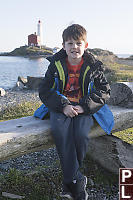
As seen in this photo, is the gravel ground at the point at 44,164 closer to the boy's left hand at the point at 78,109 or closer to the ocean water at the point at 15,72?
the boy's left hand at the point at 78,109

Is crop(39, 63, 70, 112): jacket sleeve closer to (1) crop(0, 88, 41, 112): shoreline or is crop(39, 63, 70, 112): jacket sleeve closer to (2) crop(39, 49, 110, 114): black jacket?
(2) crop(39, 49, 110, 114): black jacket

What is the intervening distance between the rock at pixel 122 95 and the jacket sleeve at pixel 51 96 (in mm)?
1084

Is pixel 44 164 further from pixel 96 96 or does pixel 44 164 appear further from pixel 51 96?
pixel 96 96

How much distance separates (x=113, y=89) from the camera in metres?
3.53

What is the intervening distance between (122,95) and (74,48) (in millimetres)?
1217

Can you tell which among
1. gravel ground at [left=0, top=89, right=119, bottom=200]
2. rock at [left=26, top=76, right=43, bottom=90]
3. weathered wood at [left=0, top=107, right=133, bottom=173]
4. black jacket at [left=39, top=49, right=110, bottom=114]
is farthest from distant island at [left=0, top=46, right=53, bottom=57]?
black jacket at [left=39, top=49, right=110, bottom=114]

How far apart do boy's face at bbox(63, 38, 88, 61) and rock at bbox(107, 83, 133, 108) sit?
0.95 metres

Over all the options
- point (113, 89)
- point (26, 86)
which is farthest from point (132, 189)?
point (26, 86)

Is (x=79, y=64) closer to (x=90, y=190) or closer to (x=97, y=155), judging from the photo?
(x=97, y=155)

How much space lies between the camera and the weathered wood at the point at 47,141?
2445 mm

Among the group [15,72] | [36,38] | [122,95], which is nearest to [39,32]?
[36,38]

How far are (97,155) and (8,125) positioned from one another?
1.40m

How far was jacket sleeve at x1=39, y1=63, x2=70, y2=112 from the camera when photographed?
263 centimetres

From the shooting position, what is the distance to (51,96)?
274cm
